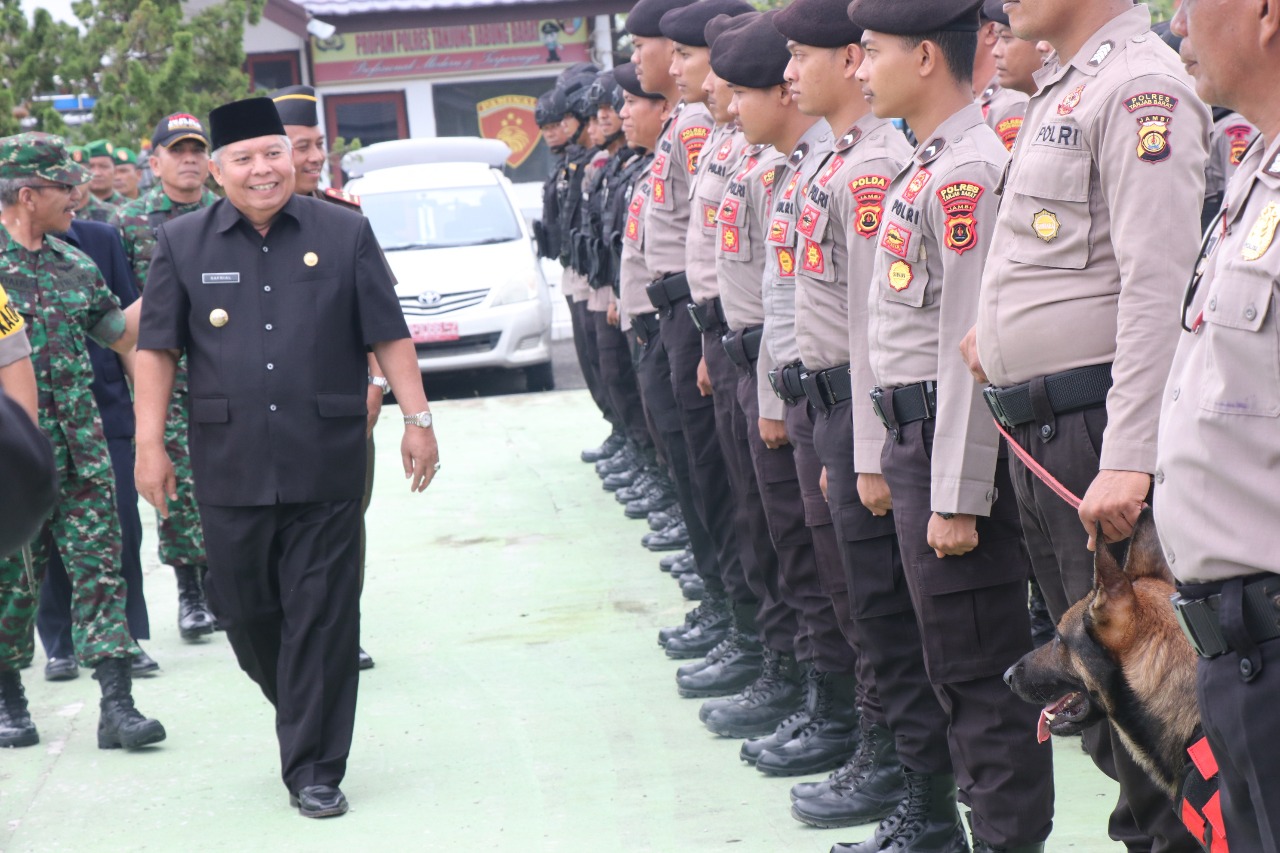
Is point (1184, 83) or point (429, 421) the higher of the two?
point (1184, 83)

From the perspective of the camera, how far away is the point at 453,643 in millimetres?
6559

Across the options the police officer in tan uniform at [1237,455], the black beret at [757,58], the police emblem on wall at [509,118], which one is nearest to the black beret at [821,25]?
the black beret at [757,58]

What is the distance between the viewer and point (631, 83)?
776cm

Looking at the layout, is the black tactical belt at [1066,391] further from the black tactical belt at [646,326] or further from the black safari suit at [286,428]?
the black tactical belt at [646,326]

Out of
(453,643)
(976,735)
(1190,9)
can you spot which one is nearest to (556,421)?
(453,643)

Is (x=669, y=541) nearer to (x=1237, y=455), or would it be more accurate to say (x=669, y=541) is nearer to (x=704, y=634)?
(x=704, y=634)

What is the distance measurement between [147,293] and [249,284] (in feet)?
1.06

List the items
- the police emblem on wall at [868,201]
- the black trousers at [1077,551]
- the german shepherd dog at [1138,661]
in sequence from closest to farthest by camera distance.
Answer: the german shepherd dog at [1138,661]
the black trousers at [1077,551]
the police emblem on wall at [868,201]

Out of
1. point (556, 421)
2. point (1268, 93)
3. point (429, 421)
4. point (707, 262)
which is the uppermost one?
point (1268, 93)

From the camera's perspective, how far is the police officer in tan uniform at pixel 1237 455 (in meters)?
2.14

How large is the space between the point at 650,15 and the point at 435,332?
6.49 m

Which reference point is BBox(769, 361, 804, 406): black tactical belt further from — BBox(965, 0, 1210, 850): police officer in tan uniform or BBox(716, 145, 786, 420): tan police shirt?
BBox(965, 0, 1210, 850): police officer in tan uniform

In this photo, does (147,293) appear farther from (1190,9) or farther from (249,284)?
(1190,9)

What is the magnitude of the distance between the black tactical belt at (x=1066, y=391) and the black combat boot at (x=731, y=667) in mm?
2592
